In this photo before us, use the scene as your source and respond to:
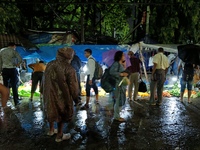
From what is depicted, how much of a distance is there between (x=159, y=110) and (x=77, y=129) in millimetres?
3276

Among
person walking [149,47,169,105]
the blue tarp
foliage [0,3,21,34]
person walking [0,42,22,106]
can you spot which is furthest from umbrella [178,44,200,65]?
foliage [0,3,21,34]

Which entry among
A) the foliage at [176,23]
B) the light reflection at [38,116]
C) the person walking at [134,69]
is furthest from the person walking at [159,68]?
the foliage at [176,23]

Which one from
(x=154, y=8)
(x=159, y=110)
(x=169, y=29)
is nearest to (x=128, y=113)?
(x=159, y=110)

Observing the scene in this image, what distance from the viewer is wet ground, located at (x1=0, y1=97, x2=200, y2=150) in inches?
191

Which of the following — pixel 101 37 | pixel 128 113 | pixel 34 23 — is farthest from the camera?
pixel 34 23

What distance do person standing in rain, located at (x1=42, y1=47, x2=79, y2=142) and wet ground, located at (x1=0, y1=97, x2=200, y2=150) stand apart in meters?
0.73

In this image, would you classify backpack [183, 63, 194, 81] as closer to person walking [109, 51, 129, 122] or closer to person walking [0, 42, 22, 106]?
person walking [109, 51, 129, 122]

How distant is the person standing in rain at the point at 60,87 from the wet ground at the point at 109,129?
73 centimetres

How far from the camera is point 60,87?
4.53 meters

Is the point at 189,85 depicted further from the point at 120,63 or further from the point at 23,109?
the point at 23,109

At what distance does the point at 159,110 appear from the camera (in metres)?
7.82

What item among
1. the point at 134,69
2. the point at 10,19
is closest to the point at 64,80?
the point at 134,69

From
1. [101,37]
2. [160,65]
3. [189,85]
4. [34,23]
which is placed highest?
[34,23]

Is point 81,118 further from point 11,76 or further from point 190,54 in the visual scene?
point 190,54
